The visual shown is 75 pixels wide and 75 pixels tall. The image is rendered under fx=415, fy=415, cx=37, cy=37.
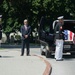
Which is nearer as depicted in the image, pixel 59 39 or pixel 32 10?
pixel 59 39

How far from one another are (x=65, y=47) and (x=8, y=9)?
2849 cm

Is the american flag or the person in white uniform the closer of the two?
the person in white uniform

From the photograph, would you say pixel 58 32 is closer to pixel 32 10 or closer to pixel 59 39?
pixel 59 39

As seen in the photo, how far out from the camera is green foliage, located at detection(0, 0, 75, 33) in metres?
46.1

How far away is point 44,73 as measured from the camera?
13375mm

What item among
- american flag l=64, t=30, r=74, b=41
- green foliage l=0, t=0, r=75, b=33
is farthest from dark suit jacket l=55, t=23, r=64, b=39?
green foliage l=0, t=0, r=75, b=33

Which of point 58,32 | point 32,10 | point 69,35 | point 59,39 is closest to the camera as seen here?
point 59,39

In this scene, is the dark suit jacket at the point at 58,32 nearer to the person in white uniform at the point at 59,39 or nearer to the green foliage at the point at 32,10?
the person in white uniform at the point at 59,39

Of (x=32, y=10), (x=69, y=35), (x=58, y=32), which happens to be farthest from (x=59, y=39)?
(x=32, y=10)

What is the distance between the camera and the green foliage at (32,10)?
151 ft

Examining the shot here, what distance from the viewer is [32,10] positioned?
46875 millimetres

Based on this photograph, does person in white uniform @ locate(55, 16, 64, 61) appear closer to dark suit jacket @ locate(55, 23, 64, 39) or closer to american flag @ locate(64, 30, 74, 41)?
dark suit jacket @ locate(55, 23, 64, 39)

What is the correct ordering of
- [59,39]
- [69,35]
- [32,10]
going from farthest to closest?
[32,10] → [69,35] → [59,39]

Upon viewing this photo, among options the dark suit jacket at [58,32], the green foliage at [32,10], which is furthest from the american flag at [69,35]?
the green foliage at [32,10]
